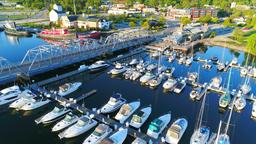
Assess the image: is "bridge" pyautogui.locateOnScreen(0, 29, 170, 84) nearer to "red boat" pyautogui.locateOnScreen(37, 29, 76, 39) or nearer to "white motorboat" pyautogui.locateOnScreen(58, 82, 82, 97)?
"white motorboat" pyautogui.locateOnScreen(58, 82, 82, 97)

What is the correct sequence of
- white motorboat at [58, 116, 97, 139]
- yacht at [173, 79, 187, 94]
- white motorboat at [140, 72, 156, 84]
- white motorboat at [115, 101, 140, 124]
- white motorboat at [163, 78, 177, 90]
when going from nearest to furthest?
white motorboat at [58, 116, 97, 139]
white motorboat at [115, 101, 140, 124]
yacht at [173, 79, 187, 94]
white motorboat at [163, 78, 177, 90]
white motorboat at [140, 72, 156, 84]

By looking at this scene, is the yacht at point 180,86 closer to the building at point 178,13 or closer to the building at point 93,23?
the building at point 93,23

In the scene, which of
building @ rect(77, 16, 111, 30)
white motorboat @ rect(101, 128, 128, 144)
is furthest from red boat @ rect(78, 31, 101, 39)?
white motorboat @ rect(101, 128, 128, 144)

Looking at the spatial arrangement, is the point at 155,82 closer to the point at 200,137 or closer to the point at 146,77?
the point at 146,77

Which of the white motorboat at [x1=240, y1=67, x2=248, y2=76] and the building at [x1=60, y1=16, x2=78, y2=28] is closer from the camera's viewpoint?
the white motorboat at [x1=240, y1=67, x2=248, y2=76]

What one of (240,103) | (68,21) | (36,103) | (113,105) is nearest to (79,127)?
(113,105)

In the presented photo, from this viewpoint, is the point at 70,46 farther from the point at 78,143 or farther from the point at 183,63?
the point at 78,143

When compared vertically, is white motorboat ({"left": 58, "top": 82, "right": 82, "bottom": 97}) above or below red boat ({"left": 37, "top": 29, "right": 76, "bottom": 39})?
below

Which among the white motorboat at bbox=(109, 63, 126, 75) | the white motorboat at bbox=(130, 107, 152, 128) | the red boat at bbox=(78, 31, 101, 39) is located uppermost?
the red boat at bbox=(78, 31, 101, 39)
